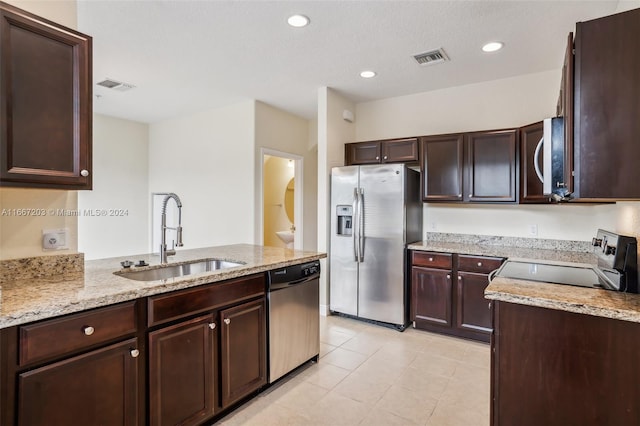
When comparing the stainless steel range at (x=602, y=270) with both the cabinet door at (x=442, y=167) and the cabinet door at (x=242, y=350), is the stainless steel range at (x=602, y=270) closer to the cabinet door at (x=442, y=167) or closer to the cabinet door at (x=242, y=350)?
the cabinet door at (x=442, y=167)

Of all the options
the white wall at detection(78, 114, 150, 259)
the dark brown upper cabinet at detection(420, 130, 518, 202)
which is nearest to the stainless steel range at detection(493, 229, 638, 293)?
the dark brown upper cabinet at detection(420, 130, 518, 202)

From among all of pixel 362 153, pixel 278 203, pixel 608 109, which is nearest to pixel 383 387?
pixel 608 109

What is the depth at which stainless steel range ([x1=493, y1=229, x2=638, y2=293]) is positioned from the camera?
161cm

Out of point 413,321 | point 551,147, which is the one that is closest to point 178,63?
point 551,147

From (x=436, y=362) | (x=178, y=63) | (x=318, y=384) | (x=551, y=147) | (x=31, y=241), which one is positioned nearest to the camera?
(x=551, y=147)

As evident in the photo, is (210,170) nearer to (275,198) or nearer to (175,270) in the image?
(275,198)

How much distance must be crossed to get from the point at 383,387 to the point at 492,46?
3010 mm

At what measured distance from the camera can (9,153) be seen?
59.1 inches

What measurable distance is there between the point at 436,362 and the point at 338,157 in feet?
8.38

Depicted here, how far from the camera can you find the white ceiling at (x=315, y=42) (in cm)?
245

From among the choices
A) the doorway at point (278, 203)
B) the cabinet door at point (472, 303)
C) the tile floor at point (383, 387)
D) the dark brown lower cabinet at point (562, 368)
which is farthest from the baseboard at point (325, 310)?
the dark brown lower cabinet at point (562, 368)

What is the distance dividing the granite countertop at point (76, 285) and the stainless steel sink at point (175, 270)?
0.04m

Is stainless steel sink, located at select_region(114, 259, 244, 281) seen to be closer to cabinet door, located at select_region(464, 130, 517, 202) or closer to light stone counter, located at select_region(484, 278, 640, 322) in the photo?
light stone counter, located at select_region(484, 278, 640, 322)

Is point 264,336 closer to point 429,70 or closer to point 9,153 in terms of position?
point 9,153
